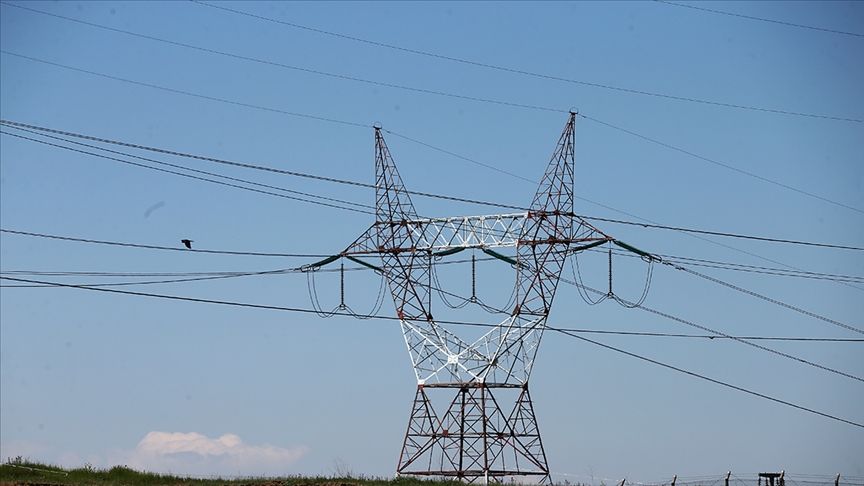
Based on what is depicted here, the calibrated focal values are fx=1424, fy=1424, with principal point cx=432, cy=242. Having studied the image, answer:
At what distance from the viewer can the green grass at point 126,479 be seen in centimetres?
5456

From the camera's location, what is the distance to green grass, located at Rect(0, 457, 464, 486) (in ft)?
179

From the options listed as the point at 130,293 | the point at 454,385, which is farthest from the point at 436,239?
the point at 130,293

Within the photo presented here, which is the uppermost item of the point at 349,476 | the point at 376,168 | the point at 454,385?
the point at 376,168

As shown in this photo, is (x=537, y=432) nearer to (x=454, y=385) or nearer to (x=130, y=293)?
(x=454, y=385)

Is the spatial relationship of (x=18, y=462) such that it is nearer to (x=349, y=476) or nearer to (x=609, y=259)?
(x=349, y=476)

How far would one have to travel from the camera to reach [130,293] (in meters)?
57.7

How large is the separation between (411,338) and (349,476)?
12943 millimetres

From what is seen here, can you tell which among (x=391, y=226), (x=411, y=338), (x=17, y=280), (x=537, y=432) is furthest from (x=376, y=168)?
(x=17, y=280)

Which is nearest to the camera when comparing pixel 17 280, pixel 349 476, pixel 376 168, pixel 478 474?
pixel 17 280

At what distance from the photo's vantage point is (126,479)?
57.1 metres

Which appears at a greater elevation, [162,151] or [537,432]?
[162,151]

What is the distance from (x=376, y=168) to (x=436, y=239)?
5666mm

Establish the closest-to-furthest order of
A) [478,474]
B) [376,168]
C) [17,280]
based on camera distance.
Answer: [17,280] < [478,474] < [376,168]

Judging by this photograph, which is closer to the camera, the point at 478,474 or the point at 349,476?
the point at 349,476
